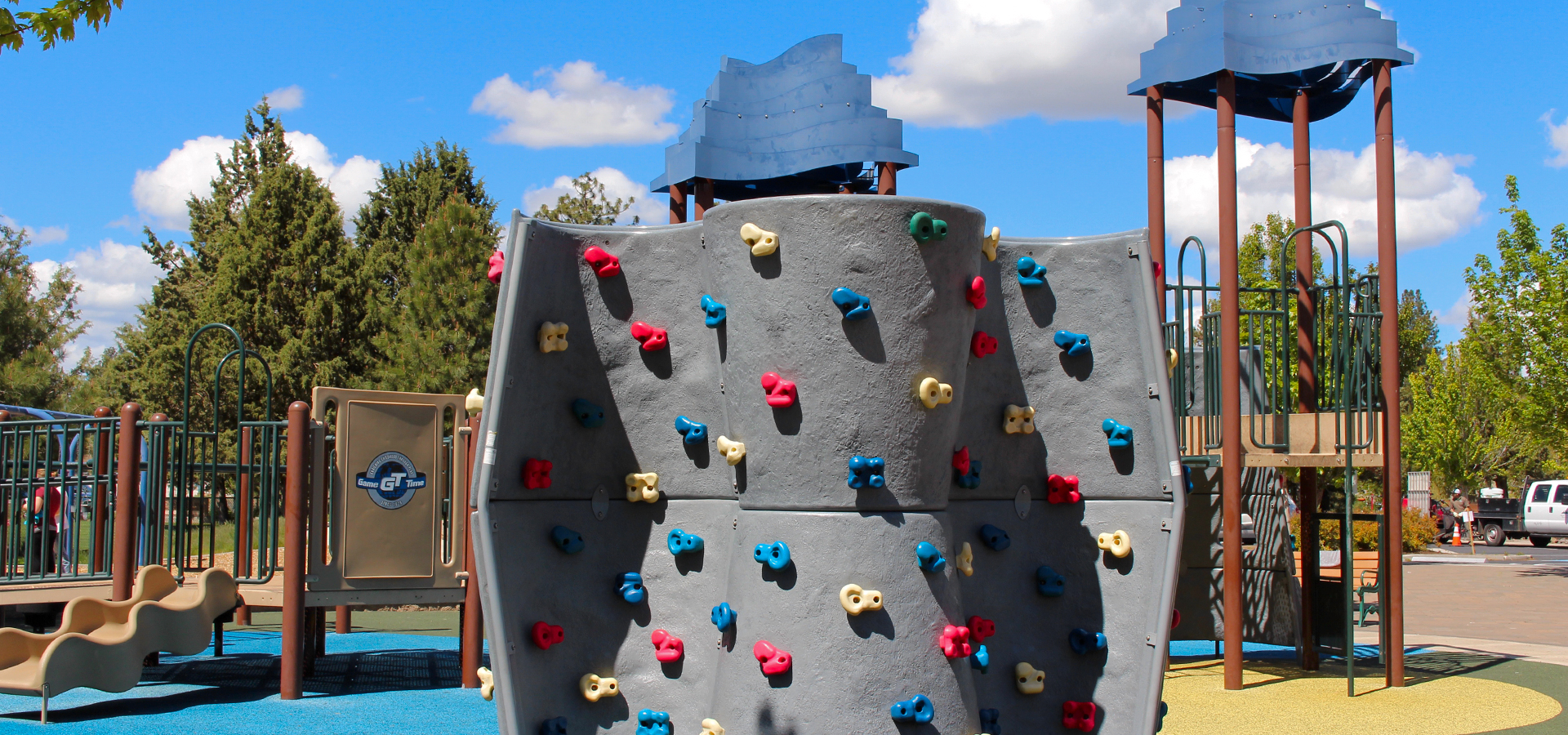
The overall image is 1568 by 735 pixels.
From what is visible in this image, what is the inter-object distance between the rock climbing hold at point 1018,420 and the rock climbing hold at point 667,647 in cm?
188

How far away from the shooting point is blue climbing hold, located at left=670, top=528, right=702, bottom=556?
5.48 m

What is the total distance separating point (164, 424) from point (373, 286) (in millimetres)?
15715

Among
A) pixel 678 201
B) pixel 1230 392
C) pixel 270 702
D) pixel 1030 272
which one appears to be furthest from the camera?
pixel 678 201

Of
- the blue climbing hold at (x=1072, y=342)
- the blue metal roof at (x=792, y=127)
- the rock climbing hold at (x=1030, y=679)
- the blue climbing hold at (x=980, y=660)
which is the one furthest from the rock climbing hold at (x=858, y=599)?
the blue metal roof at (x=792, y=127)

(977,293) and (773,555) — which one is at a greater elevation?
(977,293)

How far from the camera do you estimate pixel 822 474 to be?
5102 mm

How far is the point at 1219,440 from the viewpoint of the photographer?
34.2 ft

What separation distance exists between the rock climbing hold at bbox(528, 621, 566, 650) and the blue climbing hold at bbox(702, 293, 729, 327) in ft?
5.03

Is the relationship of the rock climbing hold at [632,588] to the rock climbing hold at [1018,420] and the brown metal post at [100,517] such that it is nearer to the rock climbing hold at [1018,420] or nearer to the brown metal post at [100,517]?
the rock climbing hold at [1018,420]

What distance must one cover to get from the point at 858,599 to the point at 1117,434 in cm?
163

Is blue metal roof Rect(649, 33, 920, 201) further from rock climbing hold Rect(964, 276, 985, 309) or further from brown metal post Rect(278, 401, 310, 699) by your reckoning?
rock climbing hold Rect(964, 276, 985, 309)

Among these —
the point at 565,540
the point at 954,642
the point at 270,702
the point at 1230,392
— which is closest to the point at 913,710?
the point at 954,642

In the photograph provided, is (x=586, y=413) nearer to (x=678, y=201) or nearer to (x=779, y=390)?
(x=779, y=390)

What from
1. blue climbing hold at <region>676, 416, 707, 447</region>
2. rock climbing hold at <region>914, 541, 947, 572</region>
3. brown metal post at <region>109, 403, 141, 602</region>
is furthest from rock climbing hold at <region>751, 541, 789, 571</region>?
brown metal post at <region>109, 403, 141, 602</region>
